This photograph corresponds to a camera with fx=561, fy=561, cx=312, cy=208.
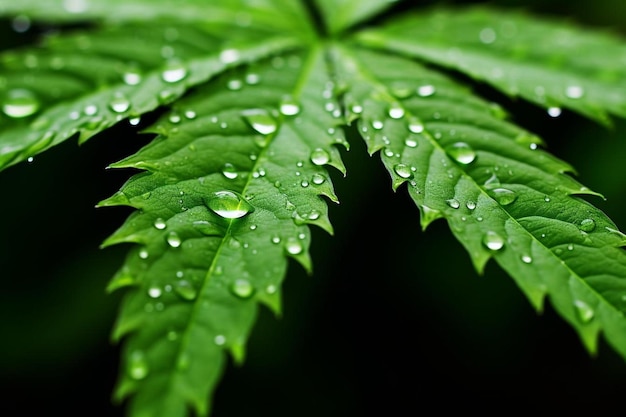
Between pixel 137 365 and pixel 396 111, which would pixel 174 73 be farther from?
pixel 137 365

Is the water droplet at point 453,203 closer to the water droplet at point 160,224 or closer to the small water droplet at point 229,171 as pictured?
the small water droplet at point 229,171

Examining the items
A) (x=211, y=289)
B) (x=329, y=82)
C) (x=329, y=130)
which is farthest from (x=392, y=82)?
(x=211, y=289)

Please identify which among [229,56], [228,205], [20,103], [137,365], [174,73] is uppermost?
[229,56]

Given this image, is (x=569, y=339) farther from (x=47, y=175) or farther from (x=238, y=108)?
(x=47, y=175)

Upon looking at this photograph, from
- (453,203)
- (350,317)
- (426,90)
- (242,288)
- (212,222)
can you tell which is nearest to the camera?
(242,288)

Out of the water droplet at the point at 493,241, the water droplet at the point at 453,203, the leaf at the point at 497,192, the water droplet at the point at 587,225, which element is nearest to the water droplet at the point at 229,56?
the leaf at the point at 497,192

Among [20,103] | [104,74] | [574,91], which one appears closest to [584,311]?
[574,91]

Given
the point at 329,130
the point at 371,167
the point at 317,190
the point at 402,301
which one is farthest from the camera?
the point at 402,301
